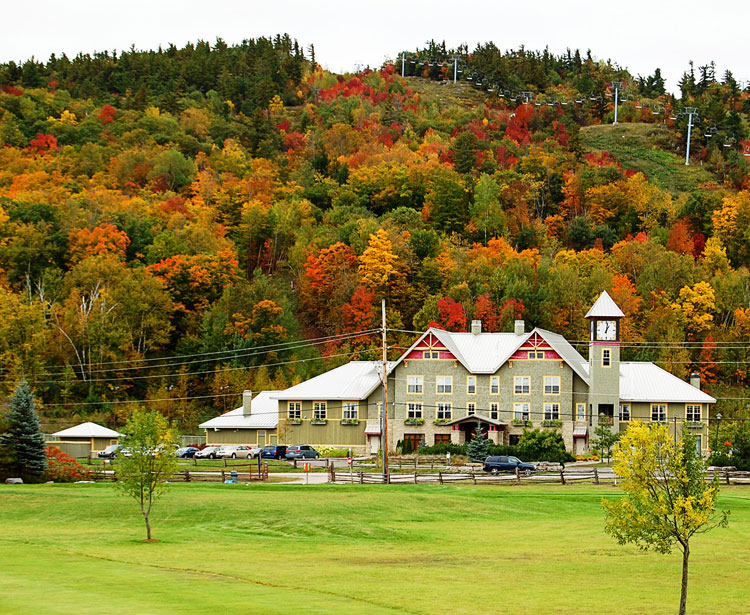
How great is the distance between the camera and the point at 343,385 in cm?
8931

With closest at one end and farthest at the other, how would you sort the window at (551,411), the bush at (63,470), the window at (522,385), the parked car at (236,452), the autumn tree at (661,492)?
the autumn tree at (661,492) < the bush at (63,470) < the parked car at (236,452) < the window at (551,411) < the window at (522,385)

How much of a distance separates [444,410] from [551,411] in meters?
8.02

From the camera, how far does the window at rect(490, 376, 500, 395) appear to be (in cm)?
8612

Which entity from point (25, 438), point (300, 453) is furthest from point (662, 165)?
point (25, 438)

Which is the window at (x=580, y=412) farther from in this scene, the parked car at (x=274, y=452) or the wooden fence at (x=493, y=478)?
the parked car at (x=274, y=452)

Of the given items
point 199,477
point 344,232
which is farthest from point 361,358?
point 199,477

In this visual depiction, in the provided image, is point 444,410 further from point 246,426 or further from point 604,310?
point 246,426

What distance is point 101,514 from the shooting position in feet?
159

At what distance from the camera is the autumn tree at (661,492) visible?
1120 inches

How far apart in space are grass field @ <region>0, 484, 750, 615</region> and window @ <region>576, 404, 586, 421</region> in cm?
2573

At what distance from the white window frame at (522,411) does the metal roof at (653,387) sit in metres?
7.10

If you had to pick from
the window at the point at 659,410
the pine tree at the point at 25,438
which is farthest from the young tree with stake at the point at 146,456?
the window at the point at 659,410

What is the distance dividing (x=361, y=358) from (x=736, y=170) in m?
96.4

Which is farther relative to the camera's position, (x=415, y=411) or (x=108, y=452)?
(x=415, y=411)
